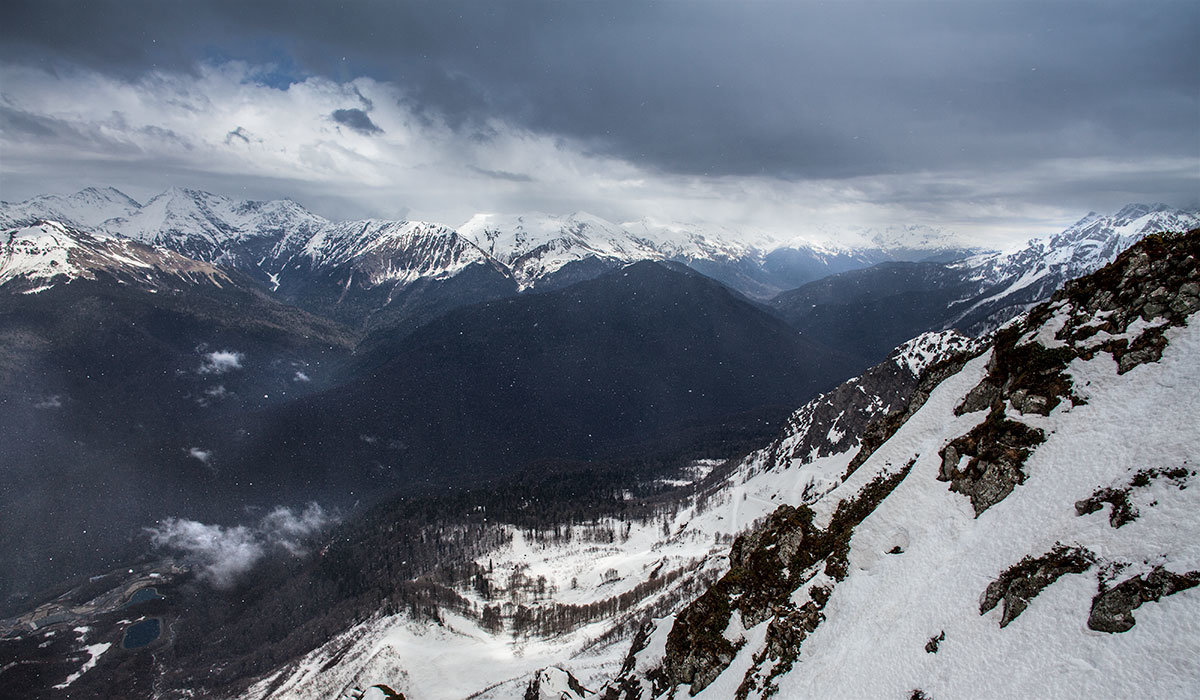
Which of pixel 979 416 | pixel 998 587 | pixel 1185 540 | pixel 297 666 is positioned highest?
pixel 979 416

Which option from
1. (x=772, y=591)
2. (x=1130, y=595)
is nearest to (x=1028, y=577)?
(x=1130, y=595)

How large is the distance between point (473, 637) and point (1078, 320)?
144 m

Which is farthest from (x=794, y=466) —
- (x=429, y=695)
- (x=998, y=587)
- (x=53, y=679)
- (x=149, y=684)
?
(x=53, y=679)

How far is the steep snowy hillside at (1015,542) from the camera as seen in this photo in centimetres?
3067

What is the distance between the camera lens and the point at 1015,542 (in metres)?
38.8

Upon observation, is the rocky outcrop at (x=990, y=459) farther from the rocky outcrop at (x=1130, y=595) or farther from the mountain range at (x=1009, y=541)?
the rocky outcrop at (x=1130, y=595)

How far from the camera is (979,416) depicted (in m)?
53.4

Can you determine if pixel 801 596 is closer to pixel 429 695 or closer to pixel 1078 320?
pixel 1078 320

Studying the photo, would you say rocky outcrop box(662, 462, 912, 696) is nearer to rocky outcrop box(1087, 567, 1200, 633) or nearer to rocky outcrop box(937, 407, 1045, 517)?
rocky outcrop box(937, 407, 1045, 517)

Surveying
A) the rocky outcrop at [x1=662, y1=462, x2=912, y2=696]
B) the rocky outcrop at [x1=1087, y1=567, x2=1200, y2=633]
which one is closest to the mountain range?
the rocky outcrop at [x1=1087, y1=567, x2=1200, y2=633]

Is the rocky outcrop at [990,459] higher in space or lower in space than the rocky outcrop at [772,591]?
higher

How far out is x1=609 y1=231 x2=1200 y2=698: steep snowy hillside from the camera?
101ft

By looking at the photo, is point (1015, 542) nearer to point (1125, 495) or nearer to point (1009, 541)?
point (1009, 541)

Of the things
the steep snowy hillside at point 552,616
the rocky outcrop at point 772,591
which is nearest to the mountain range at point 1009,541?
the rocky outcrop at point 772,591
